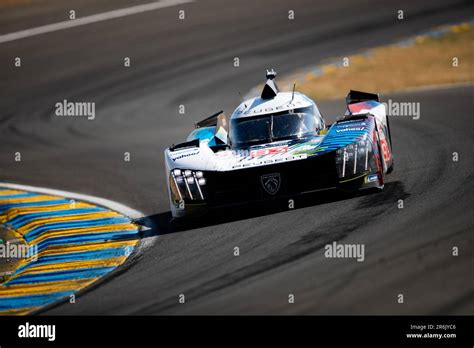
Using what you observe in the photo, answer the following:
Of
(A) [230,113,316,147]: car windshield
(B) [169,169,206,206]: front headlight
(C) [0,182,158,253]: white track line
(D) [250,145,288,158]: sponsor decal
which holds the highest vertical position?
(A) [230,113,316,147]: car windshield

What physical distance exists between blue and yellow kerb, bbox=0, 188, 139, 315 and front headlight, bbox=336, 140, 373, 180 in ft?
9.19

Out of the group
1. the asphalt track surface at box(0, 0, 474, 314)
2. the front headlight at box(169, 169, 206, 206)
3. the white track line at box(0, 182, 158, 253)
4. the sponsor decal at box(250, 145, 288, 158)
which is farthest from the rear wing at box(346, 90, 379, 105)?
the white track line at box(0, 182, 158, 253)

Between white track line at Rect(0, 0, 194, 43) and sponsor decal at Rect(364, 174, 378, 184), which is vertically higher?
white track line at Rect(0, 0, 194, 43)

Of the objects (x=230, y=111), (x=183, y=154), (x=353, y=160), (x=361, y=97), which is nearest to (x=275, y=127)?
(x=183, y=154)

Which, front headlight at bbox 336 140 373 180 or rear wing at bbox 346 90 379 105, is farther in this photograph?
rear wing at bbox 346 90 379 105

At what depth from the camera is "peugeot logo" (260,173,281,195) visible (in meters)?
10.9

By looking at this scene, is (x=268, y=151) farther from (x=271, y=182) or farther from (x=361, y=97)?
(x=361, y=97)

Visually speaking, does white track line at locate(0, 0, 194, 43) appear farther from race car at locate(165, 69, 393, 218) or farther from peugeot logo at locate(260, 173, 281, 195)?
peugeot logo at locate(260, 173, 281, 195)

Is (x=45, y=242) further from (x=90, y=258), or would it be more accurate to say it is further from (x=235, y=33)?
(x=235, y=33)

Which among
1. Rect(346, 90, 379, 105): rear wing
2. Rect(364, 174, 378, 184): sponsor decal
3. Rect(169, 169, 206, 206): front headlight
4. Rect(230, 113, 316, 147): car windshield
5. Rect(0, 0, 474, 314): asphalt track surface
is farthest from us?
Rect(346, 90, 379, 105): rear wing

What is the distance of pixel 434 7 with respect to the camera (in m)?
27.6

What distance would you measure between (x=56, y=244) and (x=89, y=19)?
1903 cm

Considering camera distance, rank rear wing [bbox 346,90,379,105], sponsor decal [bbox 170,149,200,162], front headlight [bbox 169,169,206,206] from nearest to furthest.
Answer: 1. front headlight [bbox 169,169,206,206]
2. sponsor decal [bbox 170,149,200,162]
3. rear wing [bbox 346,90,379,105]
